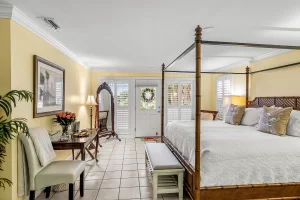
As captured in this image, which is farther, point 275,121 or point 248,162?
point 275,121

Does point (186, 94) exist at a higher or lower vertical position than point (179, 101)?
higher

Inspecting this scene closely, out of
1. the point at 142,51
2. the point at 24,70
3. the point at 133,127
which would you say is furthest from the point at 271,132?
the point at 133,127

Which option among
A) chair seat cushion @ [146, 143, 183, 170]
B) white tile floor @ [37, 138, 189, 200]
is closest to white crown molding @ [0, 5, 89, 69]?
white tile floor @ [37, 138, 189, 200]

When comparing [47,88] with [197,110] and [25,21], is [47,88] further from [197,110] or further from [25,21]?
[197,110]

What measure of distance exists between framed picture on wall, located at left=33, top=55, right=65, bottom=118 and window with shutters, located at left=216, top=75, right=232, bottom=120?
4.10m

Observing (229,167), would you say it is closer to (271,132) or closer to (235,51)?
(271,132)

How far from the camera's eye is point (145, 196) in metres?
2.57

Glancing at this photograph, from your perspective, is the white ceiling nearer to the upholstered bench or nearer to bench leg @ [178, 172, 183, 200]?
the upholstered bench

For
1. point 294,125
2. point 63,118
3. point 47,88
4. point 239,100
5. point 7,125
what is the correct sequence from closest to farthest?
point 7,125 → point 294,125 → point 47,88 → point 63,118 → point 239,100

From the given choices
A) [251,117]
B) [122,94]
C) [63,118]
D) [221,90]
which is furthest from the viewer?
[122,94]

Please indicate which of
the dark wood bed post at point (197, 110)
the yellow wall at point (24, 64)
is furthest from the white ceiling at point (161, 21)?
the dark wood bed post at point (197, 110)

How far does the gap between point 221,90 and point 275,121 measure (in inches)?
122

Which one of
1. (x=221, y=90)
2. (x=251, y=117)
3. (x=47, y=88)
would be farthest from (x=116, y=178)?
(x=221, y=90)

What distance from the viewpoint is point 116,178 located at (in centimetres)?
312
